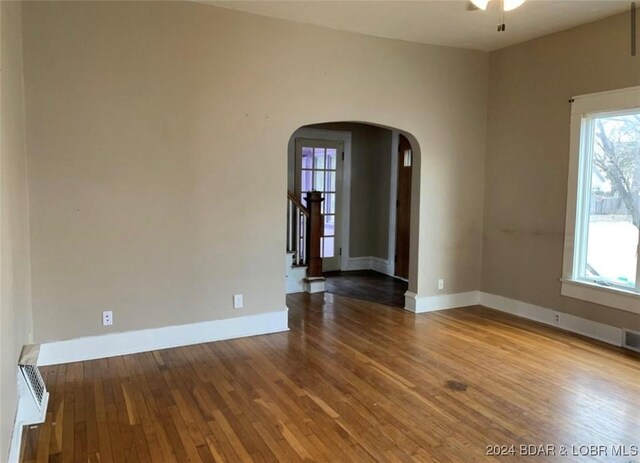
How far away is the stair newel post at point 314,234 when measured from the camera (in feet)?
20.2

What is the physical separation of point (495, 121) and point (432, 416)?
12.0ft

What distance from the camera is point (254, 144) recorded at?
14.0 feet

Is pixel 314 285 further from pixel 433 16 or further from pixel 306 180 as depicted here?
pixel 433 16

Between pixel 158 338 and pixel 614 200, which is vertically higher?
pixel 614 200

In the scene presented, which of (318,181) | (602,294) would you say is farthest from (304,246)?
(602,294)

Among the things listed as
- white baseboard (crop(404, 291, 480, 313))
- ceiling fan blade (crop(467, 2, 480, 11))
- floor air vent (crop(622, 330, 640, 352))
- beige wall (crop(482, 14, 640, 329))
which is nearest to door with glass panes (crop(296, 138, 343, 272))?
white baseboard (crop(404, 291, 480, 313))

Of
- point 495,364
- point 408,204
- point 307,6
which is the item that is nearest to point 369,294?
point 408,204

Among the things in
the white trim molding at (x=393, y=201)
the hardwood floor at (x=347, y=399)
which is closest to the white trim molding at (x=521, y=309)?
the hardwood floor at (x=347, y=399)

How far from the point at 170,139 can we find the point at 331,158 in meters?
3.84

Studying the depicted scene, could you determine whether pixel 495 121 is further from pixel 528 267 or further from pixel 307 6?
pixel 307 6

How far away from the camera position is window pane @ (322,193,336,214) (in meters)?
7.50

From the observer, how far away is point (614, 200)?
168 inches

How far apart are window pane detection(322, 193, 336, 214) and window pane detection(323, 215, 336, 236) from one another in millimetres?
81

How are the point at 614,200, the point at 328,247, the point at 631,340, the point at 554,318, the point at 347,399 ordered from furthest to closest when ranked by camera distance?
Answer: the point at 328,247 < the point at 554,318 < the point at 614,200 < the point at 631,340 < the point at 347,399
